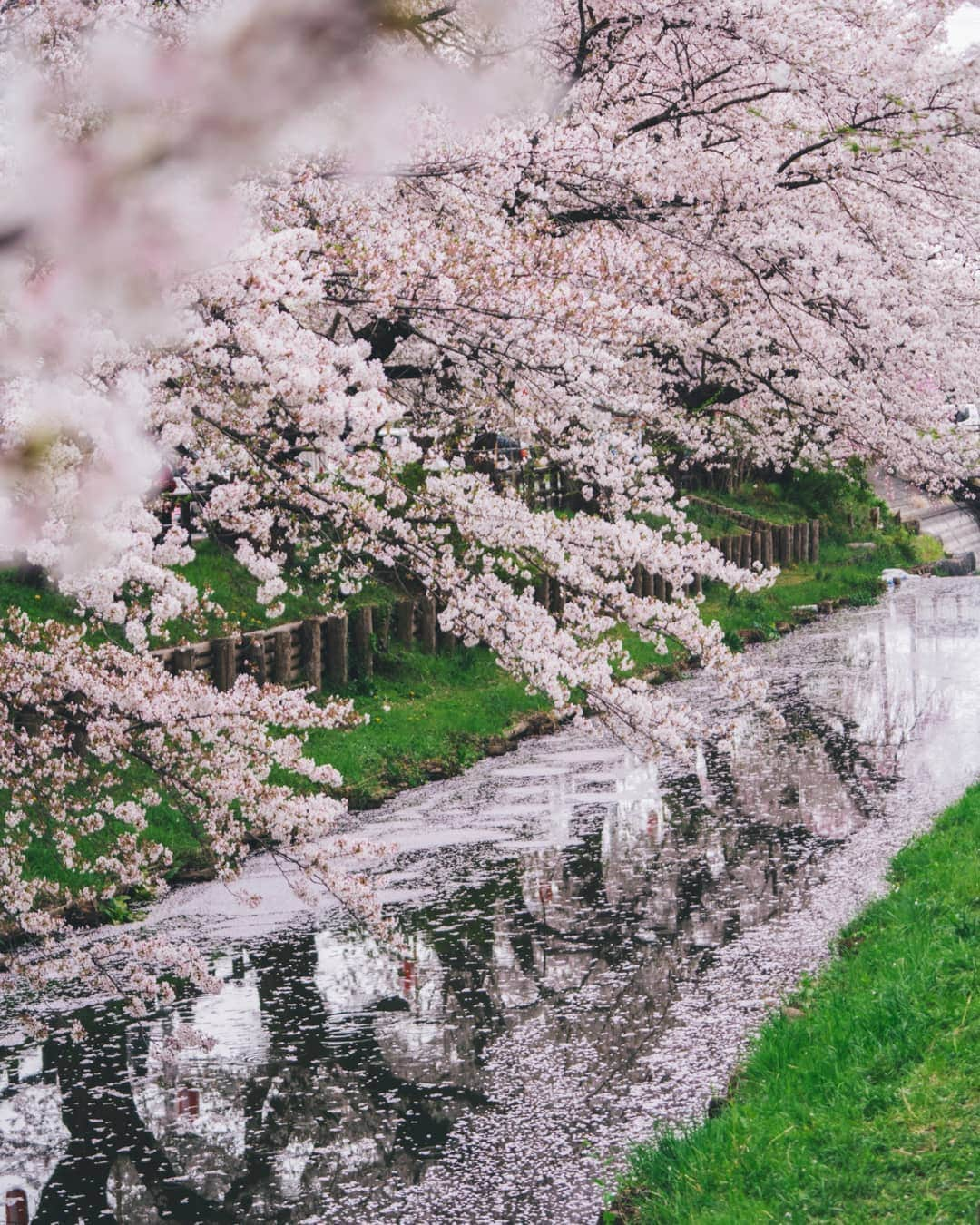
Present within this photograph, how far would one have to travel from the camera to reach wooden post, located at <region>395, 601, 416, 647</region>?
19281 millimetres

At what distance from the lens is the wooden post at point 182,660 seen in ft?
46.8

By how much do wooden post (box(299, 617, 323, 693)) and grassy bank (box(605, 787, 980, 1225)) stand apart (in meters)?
9.83

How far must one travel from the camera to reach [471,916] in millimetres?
10531

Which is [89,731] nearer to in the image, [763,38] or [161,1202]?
[161,1202]

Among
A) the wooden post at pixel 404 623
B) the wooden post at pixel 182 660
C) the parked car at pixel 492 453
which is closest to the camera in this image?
the parked car at pixel 492 453

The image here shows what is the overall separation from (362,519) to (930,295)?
15.6 meters

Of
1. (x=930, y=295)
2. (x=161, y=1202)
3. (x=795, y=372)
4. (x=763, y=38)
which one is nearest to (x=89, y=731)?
(x=161, y=1202)

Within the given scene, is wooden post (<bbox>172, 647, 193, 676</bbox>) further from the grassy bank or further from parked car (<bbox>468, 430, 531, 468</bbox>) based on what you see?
the grassy bank

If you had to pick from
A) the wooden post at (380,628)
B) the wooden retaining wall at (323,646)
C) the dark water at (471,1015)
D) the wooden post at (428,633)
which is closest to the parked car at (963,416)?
the wooden post at (428,633)

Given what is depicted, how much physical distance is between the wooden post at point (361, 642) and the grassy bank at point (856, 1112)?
34.9ft

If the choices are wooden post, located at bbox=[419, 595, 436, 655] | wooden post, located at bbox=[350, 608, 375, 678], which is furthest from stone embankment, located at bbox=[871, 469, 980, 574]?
wooden post, located at bbox=[350, 608, 375, 678]

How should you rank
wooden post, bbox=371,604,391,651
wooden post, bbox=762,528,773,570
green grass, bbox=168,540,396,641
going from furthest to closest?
1. wooden post, bbox=762,528,773,570
2. wooden post, bbox=371,604,391,651
3. green grass, bbox=168,540,396,641

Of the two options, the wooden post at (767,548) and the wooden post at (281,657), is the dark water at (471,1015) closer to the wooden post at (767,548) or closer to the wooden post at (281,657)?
the wooden post at (281,657)

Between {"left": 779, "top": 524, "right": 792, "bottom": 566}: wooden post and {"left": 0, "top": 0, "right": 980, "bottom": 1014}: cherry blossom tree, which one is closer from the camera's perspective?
{"left": 0, "top": 0, "right": 980, "bottom": 1014}: cherry blossom tree
